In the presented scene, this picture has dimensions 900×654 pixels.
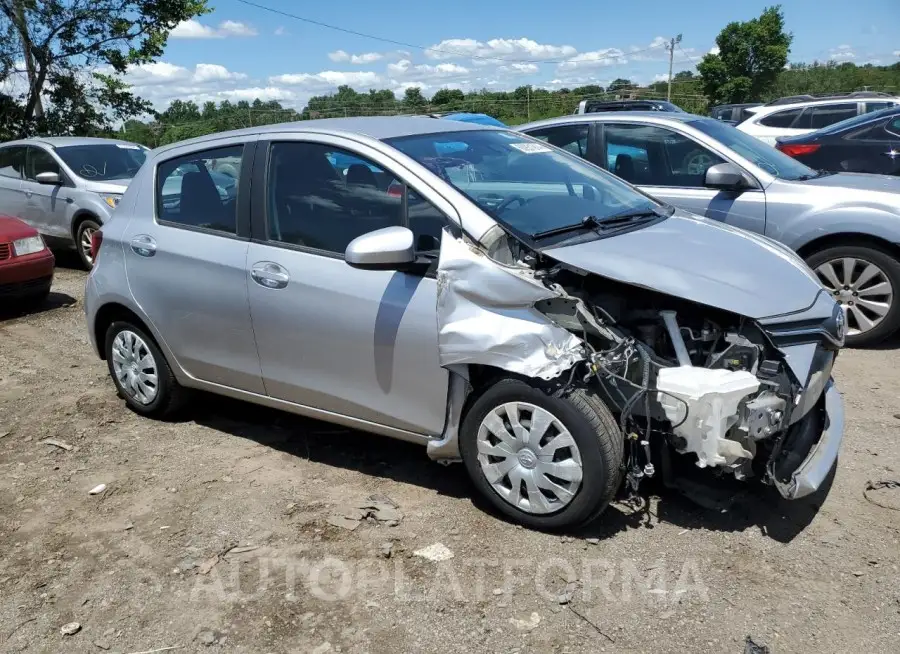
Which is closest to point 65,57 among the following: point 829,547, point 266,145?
point 266,145

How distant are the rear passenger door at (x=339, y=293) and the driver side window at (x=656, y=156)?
3379 mm

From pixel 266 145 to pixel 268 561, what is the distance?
6.79ft

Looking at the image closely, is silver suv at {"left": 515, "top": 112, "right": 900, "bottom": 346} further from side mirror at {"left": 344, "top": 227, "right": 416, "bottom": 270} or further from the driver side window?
side mirror at {"left": 344, "top": 227, "right": 416, "bottom": 270}

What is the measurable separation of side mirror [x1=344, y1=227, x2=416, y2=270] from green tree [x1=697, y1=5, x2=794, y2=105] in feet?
175

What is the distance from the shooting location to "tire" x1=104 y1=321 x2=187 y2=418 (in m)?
4.63

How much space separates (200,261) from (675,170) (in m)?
3.89

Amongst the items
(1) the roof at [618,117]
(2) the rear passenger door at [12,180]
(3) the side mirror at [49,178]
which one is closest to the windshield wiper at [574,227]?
(1) the roof at [618,117]

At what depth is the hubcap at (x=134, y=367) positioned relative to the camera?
4.69 m

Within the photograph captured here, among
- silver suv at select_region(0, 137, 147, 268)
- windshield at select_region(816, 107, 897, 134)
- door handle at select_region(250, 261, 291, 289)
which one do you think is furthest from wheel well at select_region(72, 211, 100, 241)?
windshield at select_region(816, 107, 897, 134)

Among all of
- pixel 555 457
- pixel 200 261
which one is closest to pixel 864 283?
pixel 555 457

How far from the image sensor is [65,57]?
1672 cm

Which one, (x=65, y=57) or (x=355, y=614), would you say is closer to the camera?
(x=355, y=614)

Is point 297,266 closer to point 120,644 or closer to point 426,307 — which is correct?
point 426,307

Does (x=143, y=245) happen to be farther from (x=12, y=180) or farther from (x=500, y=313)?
(x=12, y=180)
